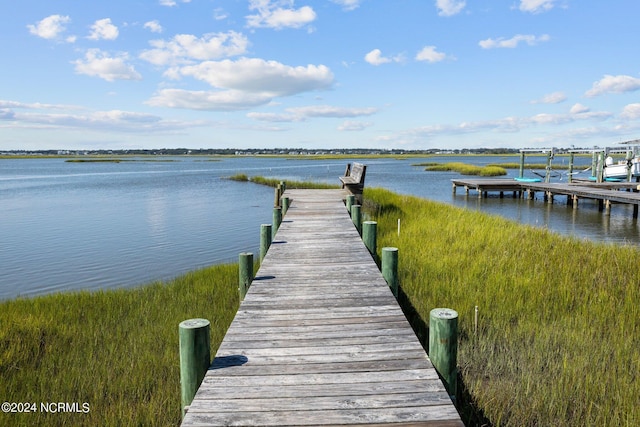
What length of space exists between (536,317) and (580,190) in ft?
70.9

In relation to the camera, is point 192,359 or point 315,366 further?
point 315,366

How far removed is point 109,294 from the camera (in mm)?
8625

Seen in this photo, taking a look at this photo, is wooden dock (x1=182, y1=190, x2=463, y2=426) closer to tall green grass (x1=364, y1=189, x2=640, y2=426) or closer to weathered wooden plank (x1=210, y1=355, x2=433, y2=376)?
weathered wooden plank (x1=210, y1=355, x2=433, y2=376)

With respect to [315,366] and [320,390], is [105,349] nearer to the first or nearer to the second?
[315,366]

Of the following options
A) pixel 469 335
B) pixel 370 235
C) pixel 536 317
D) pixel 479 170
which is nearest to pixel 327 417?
pixel 469 335

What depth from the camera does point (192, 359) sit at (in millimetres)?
3629

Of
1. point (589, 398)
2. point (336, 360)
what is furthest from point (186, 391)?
point (589, 398)

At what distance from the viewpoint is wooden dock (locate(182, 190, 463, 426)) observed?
10.3 feet

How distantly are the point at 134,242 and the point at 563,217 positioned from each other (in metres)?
20.5

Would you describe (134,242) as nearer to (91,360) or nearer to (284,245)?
(284,245)

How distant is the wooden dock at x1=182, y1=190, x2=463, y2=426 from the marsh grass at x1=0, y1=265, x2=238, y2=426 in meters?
1.21

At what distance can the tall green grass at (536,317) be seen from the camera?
4379 millimetres

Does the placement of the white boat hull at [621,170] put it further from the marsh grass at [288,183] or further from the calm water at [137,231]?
the marsh grass at [288,183]

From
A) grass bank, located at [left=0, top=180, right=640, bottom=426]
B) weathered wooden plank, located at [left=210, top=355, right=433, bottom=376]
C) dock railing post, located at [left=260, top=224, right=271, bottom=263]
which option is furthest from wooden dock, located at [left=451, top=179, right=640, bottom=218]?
weathered wooden plank, located at [left=210, top=355, right=433, bottom=376]
